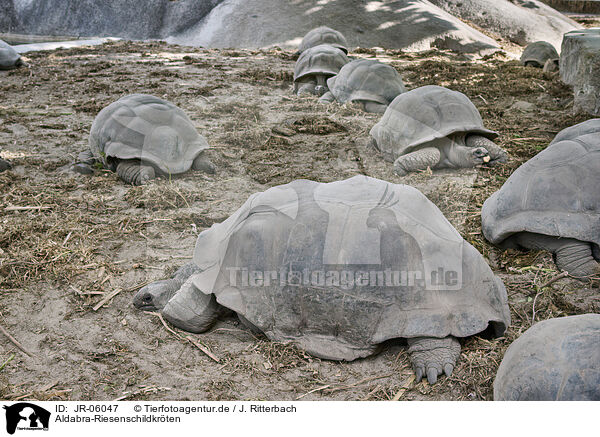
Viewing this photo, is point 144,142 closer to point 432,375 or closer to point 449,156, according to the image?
point 449,156

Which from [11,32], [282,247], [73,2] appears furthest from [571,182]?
[11,32]

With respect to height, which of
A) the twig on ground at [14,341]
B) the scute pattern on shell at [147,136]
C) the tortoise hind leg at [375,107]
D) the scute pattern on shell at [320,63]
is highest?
the scute pattern on shell at [147,136]

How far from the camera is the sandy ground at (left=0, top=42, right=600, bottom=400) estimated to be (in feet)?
7.61

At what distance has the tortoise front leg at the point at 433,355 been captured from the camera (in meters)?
2.30

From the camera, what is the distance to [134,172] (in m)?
4.67

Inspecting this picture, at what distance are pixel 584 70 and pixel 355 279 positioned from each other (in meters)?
5.29

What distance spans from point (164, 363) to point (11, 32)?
1974cm

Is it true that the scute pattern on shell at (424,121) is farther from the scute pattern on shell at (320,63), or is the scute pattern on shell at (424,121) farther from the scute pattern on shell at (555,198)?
the scute pattern on shell at (320,63)

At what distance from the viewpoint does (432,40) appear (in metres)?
12.8

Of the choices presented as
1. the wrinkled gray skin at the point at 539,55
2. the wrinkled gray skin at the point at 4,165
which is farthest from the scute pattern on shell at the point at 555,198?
the wrinkled gray skin at the point at 539,55

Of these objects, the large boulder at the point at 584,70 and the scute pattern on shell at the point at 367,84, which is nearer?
the large boulder at the point at 584,70

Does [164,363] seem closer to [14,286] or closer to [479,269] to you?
[14,286]
